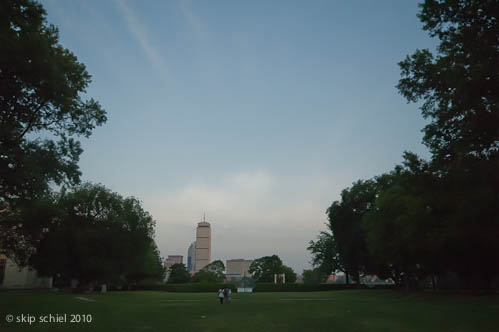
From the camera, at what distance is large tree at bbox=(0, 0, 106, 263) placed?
54.1ft

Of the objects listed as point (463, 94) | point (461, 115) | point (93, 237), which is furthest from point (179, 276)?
point (463, 94)

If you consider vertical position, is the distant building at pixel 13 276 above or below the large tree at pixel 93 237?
below

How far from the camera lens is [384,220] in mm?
46469

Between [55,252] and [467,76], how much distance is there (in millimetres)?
50075

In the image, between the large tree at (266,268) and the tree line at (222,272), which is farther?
the large tree at (266,268)

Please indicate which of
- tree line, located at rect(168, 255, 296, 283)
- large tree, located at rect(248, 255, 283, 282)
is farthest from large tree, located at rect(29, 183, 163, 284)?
large tree, located at rect(248, 255, 283, 282)

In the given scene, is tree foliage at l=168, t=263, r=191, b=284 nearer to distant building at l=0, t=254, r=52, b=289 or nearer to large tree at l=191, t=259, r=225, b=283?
large tree at l=191, t=259, r=225, b=283

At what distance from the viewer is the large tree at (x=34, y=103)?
1648cm

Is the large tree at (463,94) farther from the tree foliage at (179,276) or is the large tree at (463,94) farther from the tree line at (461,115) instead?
the tree foliage at (179,276)

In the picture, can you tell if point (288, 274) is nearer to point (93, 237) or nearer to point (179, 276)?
point (179, 276)

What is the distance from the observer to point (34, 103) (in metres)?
19.8

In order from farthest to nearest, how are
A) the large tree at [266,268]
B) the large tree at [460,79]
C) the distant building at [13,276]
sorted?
the large tree at [266,268] < the distant building at [13,276] < the large tree at [460,79]

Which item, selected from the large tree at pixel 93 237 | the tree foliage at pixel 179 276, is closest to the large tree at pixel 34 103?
the large tree at pixel 93 237

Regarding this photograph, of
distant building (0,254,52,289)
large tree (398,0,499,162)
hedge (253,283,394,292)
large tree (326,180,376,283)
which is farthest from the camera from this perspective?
hedge (253,283,394,292)
